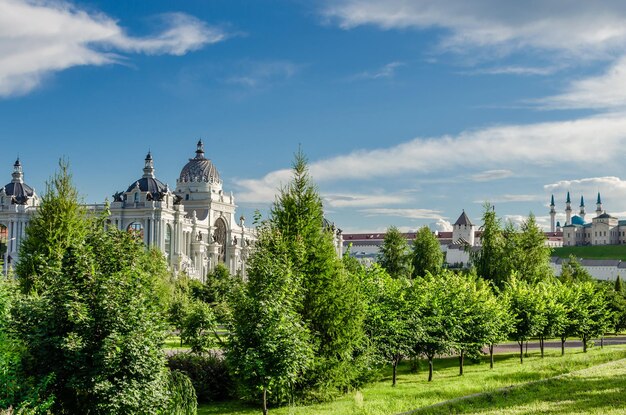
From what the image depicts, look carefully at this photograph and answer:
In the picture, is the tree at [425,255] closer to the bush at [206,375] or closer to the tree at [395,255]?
the tree at [395,255]

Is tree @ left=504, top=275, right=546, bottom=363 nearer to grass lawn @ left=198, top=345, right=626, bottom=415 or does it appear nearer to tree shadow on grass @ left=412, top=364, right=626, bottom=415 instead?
grass lawn @ left=198, top=345, right=626, bottom=415

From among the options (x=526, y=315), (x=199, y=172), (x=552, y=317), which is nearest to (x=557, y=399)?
(x=526, y=315)

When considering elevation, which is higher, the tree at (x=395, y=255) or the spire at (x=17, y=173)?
the spire at (x=17, y=173)

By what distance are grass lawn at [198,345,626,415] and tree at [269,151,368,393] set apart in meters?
1.13

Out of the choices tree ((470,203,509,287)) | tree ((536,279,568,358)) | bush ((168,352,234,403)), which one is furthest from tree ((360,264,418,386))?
tree ((470,203,509,287))

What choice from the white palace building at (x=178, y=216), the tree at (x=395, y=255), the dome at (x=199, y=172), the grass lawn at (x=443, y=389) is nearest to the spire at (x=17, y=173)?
the white palace building at (x=178, y=216)

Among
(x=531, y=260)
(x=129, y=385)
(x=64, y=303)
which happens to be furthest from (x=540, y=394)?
(x=531, y=260)

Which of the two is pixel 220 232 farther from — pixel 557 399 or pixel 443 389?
pixel 557 399

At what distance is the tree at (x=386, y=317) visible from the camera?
28.8 m

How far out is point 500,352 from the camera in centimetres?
4594

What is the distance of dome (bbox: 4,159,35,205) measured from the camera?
4486 inches

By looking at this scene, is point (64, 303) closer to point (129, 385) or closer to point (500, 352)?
point (129, 385)

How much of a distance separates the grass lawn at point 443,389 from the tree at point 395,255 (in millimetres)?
42927

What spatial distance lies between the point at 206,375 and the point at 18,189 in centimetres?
10423
